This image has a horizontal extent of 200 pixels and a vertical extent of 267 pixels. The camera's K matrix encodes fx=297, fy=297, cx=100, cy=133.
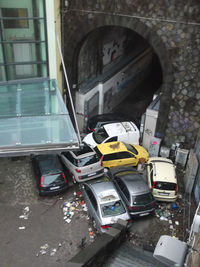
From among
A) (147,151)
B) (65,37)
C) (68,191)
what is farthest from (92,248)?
(65,37)

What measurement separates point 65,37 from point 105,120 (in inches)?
211

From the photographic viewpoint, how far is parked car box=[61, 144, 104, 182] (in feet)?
46.3

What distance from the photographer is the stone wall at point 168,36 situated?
1319 centimetres

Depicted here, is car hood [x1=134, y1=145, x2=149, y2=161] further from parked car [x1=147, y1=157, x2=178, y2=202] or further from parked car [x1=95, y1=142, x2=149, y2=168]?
parked car [x1=147, y1=157, x2=178, y2=202]

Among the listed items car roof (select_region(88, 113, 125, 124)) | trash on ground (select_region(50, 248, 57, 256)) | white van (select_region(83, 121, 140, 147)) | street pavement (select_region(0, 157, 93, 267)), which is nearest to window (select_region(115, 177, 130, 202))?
street pavement (select_region(0, 157, 93, 267))

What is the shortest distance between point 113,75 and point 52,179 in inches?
367

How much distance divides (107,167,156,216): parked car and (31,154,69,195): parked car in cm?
252

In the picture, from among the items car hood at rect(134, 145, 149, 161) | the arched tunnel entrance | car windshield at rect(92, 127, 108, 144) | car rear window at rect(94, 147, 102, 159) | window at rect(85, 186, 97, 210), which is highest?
the arched tunnel entrance

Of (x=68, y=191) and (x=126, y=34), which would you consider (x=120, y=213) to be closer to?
(x=68, y=191)

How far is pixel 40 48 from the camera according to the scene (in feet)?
50.1

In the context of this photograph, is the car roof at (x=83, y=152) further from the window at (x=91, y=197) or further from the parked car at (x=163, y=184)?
the parked car at (x=163, y=184)

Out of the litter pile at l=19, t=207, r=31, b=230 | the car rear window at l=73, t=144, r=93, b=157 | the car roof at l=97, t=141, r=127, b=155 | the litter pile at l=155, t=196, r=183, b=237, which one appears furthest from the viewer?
the car roof at l=97, t=141, r=127, b=155

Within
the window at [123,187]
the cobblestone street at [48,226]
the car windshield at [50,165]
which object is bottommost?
the cobblestone street at [48,226]

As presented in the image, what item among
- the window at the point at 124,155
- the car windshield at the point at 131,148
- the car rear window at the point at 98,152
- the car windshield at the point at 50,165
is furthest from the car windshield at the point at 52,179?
the car windshield at the point at 131,148
